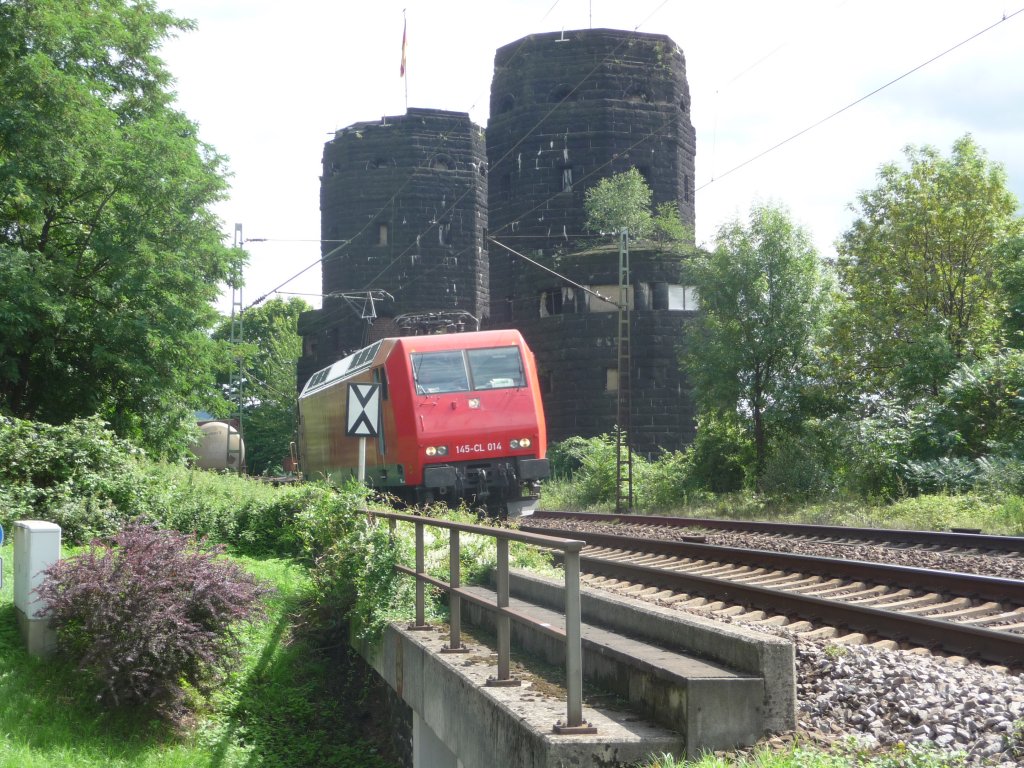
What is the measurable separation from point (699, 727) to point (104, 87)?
22021 millimetres

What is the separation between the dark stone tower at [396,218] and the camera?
58.4 metres

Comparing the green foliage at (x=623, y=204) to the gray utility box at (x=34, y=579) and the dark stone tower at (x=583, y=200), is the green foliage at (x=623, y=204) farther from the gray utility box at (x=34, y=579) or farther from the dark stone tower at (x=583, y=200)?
the gray utility box at (x=34, y=579)

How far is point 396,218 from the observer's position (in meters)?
58.8

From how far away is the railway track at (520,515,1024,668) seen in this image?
25.6 ft

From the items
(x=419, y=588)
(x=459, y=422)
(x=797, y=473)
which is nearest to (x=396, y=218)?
(x=797, y=473)

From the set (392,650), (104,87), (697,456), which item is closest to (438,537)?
(392,650)

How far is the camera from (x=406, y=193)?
5872 centimetres

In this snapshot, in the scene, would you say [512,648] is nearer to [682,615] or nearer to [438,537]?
[682,615]

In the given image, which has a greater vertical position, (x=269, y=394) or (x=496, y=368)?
(x=269, y=394)

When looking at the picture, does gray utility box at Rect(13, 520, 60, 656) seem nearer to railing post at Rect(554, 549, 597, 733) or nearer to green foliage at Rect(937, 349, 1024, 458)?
railing post at Rect(554, 549, 597, 733)

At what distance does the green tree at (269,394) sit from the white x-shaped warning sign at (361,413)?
154 feet

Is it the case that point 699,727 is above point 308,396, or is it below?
below

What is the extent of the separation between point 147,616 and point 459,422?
11365 millimetres

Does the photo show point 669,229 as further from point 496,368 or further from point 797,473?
point 496,368
